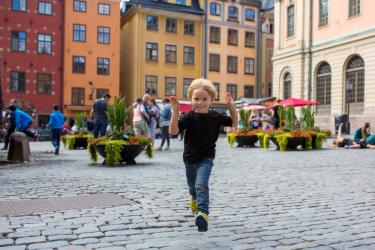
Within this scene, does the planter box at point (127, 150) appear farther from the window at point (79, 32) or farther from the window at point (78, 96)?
the window at point (79, 32)

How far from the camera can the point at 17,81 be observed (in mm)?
41875

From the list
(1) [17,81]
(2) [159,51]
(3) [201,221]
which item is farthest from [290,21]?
(3) [201,221]

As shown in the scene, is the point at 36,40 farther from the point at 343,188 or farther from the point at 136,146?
the point at 343,188

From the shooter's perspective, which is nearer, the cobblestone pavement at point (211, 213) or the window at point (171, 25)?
the cobblestone pavement at point (211, 213)

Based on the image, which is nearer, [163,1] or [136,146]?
[136,146]

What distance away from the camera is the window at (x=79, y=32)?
44125 mm

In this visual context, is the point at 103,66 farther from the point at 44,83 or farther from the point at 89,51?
the point at 44,83

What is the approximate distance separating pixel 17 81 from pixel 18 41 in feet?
11.5

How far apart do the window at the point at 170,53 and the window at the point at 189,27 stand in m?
2.12

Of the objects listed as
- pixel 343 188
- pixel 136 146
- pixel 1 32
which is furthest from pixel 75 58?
pixel 343 188

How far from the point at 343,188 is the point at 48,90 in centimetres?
3895

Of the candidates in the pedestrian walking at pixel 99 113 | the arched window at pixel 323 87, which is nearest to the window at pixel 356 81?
the arched window at pixel 323 87

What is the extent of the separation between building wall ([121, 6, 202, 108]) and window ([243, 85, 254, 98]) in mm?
5808

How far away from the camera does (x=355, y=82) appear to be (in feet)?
105
